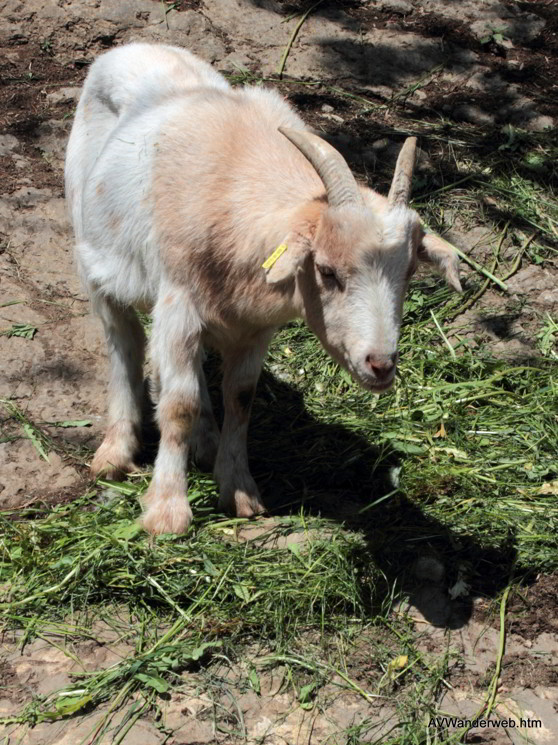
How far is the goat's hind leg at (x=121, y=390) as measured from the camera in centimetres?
462

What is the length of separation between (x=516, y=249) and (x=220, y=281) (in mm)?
2677

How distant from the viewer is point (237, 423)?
4504mm

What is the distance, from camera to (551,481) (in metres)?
4.50

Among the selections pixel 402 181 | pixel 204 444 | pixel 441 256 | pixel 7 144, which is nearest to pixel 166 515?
pixel 204 444

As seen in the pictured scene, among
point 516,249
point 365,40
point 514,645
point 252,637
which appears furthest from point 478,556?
point 365,40

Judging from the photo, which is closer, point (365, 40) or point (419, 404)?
point (419, 404)

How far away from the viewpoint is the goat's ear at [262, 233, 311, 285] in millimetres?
3512

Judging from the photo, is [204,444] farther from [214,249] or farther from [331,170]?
[331,170]

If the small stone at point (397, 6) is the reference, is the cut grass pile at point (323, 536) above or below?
below

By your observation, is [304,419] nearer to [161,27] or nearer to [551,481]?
[551,481]

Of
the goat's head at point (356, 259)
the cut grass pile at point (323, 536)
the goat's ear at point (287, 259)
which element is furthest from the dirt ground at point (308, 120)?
the goat's ear at point (287, 259)

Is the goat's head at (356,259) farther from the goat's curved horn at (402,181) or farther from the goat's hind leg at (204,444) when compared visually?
the goat's hind leg at (204,444)

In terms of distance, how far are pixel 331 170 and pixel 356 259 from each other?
0.37 meters

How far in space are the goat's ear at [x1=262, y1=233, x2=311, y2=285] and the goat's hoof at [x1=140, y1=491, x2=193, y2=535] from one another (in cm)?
116
